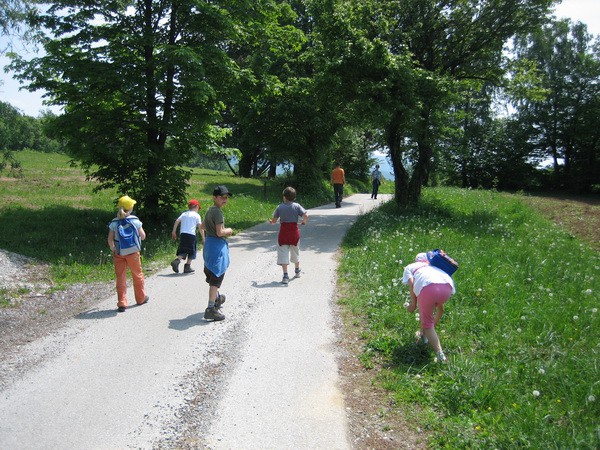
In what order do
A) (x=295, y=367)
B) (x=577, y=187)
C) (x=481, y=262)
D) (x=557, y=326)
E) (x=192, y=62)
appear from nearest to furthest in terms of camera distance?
(x=295, y=367) < (x=557, y=326) < (x=481, y=262) < (x=192, y=62) < (x=577, y=187)

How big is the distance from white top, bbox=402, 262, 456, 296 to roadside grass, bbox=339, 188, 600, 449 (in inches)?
33.3

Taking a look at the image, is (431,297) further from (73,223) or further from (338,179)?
(338,179)

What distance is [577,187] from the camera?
121 ft

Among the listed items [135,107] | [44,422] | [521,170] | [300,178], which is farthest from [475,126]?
[44,422]

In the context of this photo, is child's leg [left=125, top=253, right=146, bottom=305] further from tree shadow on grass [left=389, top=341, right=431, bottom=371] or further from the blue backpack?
tree shadow on grass [left=389, top=341, right=431, bottom=371]

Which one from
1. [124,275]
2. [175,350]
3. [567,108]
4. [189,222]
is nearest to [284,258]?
[189,222]

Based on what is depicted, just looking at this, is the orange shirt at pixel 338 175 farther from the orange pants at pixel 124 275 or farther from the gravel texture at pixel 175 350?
the orange pants at pixel 124 275

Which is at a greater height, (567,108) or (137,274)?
(567,108)

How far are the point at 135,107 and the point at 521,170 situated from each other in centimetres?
3621

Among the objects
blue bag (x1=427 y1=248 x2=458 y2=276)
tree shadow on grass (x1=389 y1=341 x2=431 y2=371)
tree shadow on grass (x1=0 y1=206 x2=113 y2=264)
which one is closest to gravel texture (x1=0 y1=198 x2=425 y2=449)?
tree shadow on grass (x1=389 y1=341 x2=431 y2=371)

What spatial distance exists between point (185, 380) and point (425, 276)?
2.90 meters

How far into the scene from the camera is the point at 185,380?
192 inches

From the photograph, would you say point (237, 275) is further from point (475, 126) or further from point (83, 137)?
point (475, 126)

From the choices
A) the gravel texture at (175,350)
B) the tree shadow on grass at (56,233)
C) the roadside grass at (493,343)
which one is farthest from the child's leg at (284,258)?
the tree shadow on grass at (56,233)
